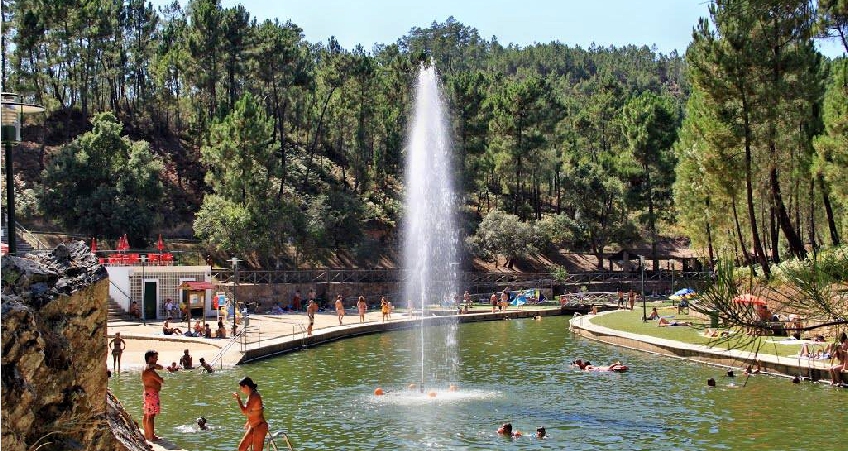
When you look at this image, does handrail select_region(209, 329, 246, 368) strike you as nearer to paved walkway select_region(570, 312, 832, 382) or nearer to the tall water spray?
the tall water spray

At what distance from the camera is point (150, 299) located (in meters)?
44.6

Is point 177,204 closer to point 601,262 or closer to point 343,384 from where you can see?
point 601,262

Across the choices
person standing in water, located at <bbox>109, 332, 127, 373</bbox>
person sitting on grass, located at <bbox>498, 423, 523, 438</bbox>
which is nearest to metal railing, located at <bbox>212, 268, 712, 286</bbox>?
person standing in water, located at <bbox>109, 332, 127, 373</bbox>

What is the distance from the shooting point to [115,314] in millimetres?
43688

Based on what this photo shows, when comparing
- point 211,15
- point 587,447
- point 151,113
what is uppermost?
point 211,15

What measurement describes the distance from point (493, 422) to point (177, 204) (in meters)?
55.4

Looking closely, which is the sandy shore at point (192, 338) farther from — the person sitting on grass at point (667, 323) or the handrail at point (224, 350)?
the person sitting on grass at point (667, 323)

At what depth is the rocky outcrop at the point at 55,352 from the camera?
7.82 metres

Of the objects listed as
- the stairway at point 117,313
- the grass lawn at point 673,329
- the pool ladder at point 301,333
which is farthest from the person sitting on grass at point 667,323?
the stairway at point 117,313

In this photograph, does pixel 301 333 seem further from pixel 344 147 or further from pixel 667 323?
pixel 344 147

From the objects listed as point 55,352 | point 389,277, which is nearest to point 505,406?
point 55,352

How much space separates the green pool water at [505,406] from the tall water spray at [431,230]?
6.97 ft

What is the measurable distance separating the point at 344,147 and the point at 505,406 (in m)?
67.1

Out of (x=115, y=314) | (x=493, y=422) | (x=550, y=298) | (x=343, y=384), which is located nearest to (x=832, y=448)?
(x=493, y=422)
